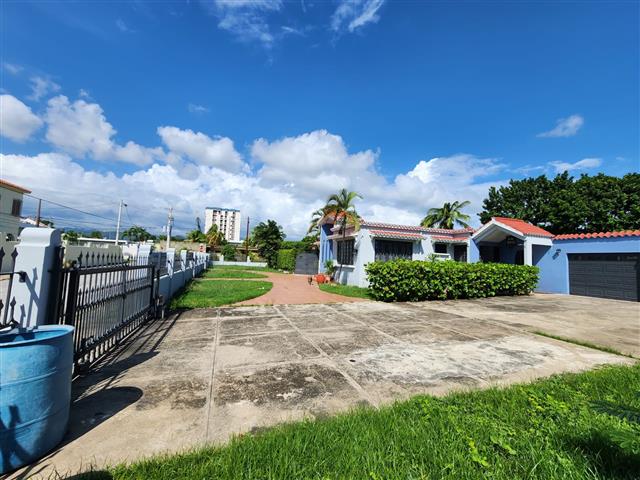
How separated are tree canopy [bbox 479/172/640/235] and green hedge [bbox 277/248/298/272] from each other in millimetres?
23488

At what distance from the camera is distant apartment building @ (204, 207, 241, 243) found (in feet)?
376

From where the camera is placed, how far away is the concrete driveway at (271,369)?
9.10ft

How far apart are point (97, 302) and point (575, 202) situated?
3404 cm

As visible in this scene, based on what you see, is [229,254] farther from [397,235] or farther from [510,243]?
[510,243]

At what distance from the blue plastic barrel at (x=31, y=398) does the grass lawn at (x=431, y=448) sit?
0.65 meters

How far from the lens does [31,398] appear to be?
7.38ft

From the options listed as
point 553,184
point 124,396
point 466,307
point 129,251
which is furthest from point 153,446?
point 553,184

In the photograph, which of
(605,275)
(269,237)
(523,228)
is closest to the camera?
(605,275)

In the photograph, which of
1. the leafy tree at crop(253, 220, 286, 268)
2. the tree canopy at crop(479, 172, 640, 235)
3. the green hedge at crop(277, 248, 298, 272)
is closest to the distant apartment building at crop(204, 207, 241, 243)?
the leafy tree at crop(253, 220, 286, 268)

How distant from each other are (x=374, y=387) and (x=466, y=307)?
8105mm

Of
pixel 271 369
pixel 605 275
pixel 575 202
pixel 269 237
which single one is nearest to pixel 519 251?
pixel 605 275

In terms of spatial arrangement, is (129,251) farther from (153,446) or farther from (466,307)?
(466,307)

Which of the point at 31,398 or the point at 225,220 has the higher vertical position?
the point at 225,220

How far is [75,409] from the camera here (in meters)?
3.06
